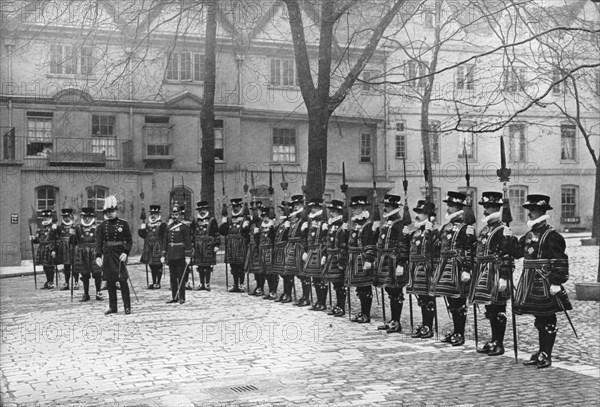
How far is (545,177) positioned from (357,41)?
396cm

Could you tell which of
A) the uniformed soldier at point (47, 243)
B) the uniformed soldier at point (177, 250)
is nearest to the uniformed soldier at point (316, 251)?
the uniformed soldier at point (177, 250)

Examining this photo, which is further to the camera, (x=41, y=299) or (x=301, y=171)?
(x=41, y=299)

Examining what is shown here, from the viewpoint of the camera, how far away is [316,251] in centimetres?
1136

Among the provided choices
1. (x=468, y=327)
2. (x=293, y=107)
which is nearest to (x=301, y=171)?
(x=293, y=107)

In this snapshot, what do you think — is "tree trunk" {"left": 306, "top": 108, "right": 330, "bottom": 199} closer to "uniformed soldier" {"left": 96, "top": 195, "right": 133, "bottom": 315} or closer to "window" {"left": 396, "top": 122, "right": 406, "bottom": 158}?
"window" {"left": 396, "top": 122, "right": 406, "bottom": 158}

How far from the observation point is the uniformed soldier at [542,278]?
7.30 metres

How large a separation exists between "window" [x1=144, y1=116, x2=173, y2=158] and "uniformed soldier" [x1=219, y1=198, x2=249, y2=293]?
437 cm

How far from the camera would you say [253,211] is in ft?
44.8

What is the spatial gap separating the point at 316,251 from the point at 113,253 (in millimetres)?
3309

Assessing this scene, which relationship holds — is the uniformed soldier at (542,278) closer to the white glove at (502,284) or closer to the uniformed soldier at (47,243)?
the white glove at (502,284)

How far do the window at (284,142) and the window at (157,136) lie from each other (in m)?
1.72

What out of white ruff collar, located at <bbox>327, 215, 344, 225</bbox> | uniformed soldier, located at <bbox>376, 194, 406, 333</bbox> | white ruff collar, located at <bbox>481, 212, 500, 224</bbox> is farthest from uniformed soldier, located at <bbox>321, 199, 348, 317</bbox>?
white ruff collar, located at <bbox>481, 212, 500, 224</bbox>

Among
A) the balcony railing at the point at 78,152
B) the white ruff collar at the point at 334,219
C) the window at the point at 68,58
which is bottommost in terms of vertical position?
the white ruff collar at the point at 334,219

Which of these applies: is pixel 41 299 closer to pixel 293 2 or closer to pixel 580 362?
pixel 293 2
